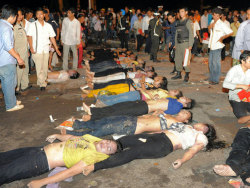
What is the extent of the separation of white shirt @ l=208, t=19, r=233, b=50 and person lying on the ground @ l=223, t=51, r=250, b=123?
6.67ft

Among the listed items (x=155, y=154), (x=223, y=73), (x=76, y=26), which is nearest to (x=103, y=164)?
(x=155, y=154)

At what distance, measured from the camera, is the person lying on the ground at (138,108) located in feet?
14.9

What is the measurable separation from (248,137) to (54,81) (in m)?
5.78

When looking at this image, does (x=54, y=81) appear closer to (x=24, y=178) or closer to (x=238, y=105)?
(x=24, y=178)

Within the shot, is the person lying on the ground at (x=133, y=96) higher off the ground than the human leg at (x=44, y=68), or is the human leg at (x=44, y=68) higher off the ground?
the human leg at (x=44, y=68)

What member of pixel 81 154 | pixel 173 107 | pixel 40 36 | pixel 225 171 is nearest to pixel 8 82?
pixel 40 36

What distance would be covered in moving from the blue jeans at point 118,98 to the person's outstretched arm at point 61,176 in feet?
6.93

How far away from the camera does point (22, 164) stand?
9.91 ft

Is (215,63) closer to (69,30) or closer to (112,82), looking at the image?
(112,82)

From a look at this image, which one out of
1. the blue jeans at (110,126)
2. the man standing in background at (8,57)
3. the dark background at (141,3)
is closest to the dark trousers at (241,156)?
the blue jeans at (110,126)

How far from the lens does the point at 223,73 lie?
874 cm

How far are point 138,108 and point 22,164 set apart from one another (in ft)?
7.77

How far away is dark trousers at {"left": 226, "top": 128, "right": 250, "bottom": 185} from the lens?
3252mm

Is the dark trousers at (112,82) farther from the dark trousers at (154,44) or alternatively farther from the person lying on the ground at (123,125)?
the dark trousers at (154,44)
